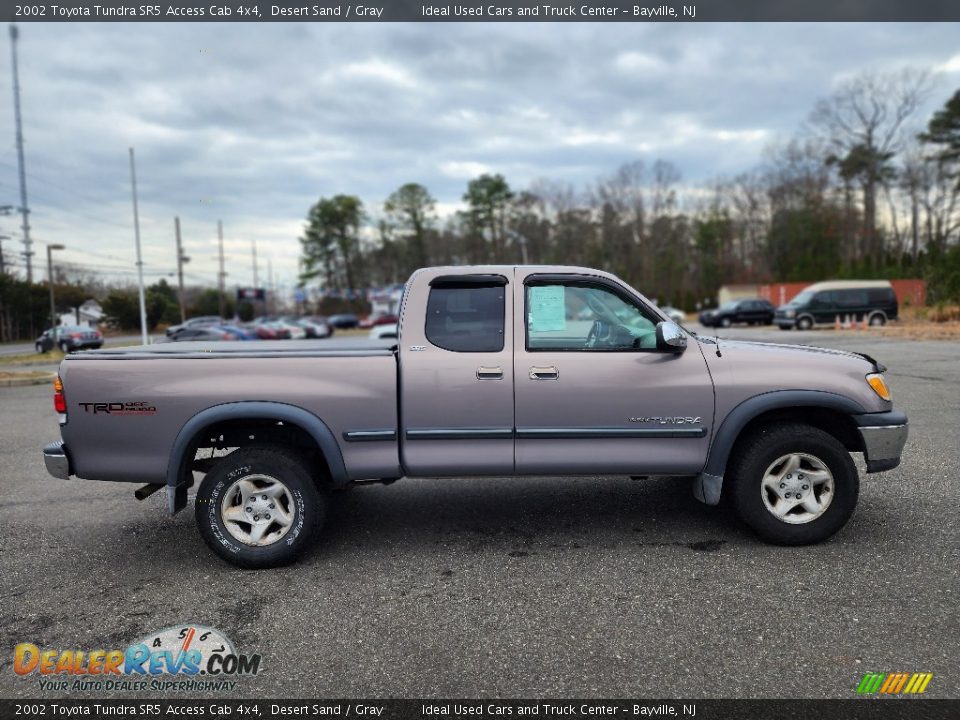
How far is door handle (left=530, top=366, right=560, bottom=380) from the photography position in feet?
13.0

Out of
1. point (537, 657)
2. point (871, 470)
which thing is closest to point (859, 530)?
point (871, 470)

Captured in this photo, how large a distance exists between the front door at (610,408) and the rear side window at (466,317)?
6.4 inches

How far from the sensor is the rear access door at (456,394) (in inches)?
156

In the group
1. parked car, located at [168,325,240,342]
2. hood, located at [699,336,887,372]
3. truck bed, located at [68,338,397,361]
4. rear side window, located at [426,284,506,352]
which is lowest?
parked car, located at [168,325,240,342]

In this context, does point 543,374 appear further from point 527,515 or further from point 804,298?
point 804,298

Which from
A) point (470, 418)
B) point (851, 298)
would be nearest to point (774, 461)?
point (470, 418)

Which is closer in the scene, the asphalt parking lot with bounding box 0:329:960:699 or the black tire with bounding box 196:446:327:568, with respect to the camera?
the asphalt parking lot with bounding box 0:329:960:699

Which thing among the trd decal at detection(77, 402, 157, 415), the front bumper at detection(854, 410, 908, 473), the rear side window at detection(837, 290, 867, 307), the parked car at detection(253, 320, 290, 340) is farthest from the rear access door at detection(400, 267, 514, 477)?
the parked car at detection(253, 320, 290, 340)

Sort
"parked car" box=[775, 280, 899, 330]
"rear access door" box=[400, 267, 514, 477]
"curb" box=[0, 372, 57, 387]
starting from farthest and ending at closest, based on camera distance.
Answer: "parked car" box=[775, 280, 899, 330]
"curb" box=[0, 372, 57, 387]
"rear access door" box=[400, 267, 514, 477]

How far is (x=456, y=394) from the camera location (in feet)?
13.0

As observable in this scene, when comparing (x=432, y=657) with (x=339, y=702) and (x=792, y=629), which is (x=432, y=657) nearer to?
(x=339, y=702)

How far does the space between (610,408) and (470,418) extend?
35.1 inches

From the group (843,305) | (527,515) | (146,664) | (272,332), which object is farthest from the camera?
(272,332)

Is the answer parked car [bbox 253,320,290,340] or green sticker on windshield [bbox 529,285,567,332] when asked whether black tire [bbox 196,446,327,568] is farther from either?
parked car [bbox 253,320,290,340]
